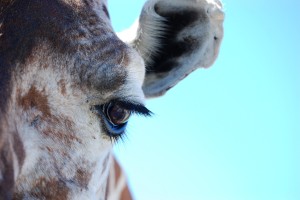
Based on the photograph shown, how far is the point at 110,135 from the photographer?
3129 mm

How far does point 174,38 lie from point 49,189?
190 centimetres

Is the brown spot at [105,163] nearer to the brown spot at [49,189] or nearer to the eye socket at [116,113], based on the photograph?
the eye socket at [116,113]

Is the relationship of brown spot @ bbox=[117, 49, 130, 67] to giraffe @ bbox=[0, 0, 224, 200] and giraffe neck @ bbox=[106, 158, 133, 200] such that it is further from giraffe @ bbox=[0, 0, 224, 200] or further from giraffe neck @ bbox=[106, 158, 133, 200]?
giraffe neck @ bbox=[106, 158, 133, 200]

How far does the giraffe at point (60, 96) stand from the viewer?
266 cm

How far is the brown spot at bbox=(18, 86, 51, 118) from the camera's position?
2.73 m

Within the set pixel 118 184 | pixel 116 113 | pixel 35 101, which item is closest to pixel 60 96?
pixel 35 101

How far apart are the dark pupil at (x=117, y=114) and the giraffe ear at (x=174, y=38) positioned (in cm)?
115

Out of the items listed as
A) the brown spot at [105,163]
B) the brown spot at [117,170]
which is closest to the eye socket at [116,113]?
the brown spot at [105,163]

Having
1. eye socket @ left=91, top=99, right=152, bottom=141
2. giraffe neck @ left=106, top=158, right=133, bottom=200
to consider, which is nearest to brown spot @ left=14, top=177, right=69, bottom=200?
eye socket @ left=91, top=99, right=152, bottom=141

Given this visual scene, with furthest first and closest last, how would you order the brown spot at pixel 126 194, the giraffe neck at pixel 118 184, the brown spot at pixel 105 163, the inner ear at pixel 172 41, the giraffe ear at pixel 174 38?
the brown spot at pixel 126 194
the giraffe neck at pixel 118 184
the inner ear at pixel 172 41
the giraffe ear at pixel 174 38
the brown spot at pixel 105 163

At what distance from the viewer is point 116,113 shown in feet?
9.99

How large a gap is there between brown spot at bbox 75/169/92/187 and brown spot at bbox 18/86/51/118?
0.38m

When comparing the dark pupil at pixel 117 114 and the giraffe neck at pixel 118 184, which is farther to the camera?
the giraffe neck at pixel 118 184

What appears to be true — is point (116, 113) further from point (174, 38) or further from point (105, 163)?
point (174, 38)
